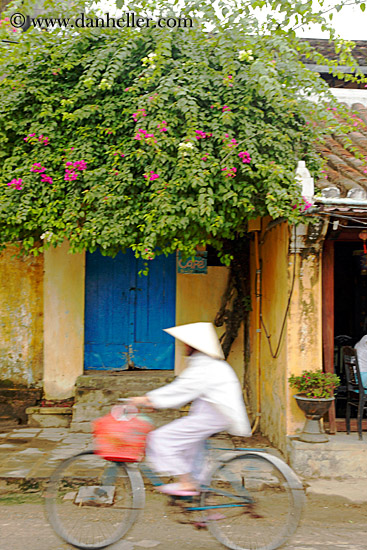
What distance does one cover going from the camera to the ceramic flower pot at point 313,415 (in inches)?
253

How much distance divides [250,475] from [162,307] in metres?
4.94

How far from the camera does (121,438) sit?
4.02 metres

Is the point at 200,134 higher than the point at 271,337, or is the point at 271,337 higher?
the point at 200,134

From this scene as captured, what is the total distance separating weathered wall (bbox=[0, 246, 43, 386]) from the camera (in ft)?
29.1

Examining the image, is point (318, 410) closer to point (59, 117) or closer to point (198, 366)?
point (198, 366)

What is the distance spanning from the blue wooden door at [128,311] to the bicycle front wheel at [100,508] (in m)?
4.70

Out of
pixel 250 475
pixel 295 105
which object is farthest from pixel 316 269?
pixel 250 475

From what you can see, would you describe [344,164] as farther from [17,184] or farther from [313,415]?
[17,184]

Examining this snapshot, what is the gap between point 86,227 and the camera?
21.6 ft

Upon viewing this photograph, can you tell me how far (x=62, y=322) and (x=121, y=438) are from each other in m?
5.08

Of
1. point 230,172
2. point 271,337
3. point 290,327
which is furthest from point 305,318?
point 230,172

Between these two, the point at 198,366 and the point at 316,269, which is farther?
the point at 316,269

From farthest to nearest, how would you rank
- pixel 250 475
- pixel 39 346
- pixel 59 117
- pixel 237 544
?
pixel 39 346 → pixel 59 117 → pixel 250 475 → pixel 237 544

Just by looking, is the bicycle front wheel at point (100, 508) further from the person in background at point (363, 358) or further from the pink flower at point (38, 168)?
the person in background at point (363, 358)
